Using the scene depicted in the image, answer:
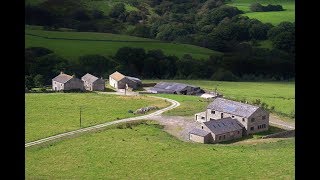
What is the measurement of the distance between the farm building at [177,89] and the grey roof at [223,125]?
1572 cm

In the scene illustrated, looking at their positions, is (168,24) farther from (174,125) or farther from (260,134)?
(260,134)

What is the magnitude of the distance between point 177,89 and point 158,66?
483 inches

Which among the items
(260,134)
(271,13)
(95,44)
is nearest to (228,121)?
(260,134)

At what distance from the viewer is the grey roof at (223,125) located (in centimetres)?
2895

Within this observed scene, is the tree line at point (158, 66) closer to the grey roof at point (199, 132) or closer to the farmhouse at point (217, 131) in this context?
the farmhouse at point (217, 131)

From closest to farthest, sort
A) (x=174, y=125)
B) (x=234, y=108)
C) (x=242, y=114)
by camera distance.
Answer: (x=242, y=114)
(x=174, y=125)
(x=234, y=108)

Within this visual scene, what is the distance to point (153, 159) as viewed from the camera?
77.9ft

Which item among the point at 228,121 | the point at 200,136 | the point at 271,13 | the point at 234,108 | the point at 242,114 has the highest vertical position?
the point at 271,13

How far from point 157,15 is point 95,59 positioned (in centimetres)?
2628

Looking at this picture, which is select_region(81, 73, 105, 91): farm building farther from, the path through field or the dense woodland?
the path through field

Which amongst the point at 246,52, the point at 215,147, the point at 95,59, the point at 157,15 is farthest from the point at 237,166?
the point at 157,15

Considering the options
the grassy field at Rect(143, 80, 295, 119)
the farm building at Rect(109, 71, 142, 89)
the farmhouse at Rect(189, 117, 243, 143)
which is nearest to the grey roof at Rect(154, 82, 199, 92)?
the farm building at Rect(109, 71, 142, 89)

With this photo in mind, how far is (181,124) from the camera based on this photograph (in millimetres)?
31953

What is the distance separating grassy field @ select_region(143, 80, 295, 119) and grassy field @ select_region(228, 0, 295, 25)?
21.6m
